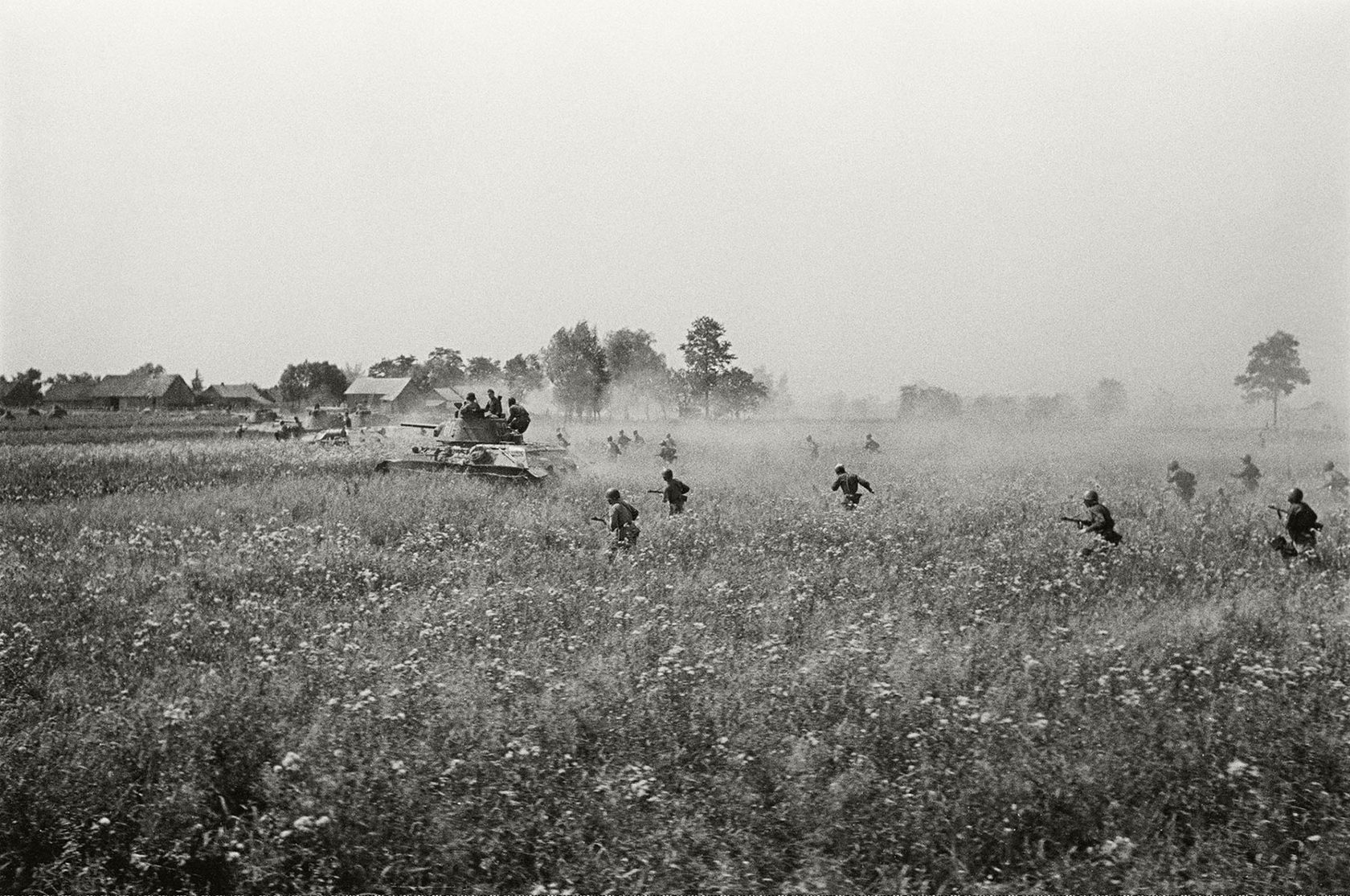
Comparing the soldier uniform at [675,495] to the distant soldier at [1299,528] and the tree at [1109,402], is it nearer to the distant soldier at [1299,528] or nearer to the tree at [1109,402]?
the distant soldier at [1299,528]

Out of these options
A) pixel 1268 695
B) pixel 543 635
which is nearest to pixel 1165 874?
pixel 1268 695

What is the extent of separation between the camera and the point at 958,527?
40.5 feet

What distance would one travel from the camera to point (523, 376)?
10562 cm

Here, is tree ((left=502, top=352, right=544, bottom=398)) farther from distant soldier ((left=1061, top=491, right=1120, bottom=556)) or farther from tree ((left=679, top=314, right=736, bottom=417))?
distant soldier ((left=1061, top=491, right=1120, bottom=556))

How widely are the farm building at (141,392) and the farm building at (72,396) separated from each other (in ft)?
2.13

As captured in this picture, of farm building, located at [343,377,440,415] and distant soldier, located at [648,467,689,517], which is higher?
farm building, located at [343,377,440,415]

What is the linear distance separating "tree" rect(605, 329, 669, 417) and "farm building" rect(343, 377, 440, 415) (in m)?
21.8

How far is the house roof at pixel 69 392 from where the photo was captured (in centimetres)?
8512

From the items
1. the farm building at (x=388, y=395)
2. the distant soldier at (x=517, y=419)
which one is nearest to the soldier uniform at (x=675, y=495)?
the distant soldier at (x=517, y=419)

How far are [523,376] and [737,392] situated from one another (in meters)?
48.1

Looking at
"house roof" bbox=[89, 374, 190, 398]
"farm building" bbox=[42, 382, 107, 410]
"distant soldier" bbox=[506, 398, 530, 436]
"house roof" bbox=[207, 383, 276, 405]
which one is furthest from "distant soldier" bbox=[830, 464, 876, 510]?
"house roof" bbox=[207, 383, 276, 405]

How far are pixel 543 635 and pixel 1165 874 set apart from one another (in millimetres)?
5015

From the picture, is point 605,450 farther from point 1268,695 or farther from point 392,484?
point 1268,695

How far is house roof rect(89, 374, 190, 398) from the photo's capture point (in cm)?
8419
